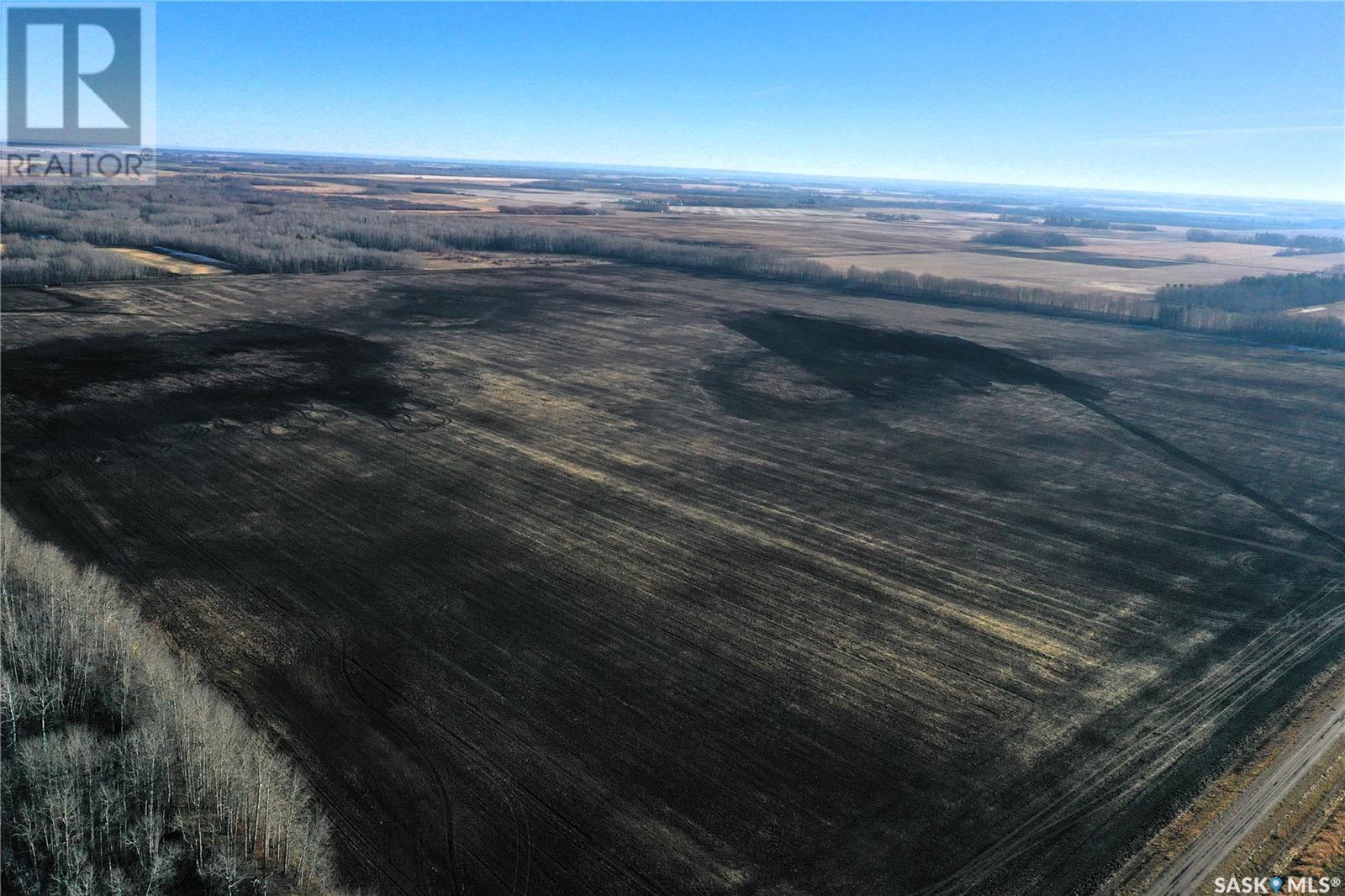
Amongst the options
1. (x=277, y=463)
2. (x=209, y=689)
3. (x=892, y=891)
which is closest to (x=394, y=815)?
(x=209, y=689)

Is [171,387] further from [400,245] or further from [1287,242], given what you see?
[1287,242]

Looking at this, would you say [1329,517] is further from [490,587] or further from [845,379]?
[490,587]

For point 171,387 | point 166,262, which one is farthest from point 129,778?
point 166,262

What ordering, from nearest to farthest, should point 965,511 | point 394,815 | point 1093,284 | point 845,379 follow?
point 394,815 → point 965,511 → point 845,379 → point 1093,284

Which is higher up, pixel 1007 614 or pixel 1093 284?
pixel 1093 284

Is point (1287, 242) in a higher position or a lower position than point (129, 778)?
higher

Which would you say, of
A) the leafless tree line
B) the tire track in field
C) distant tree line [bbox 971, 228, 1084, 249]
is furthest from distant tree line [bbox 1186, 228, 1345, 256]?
the leafless tree line
